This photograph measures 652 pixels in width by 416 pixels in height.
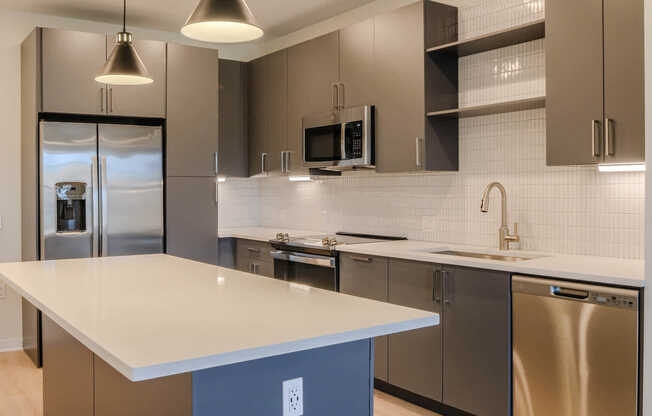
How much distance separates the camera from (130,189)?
469 centimetres

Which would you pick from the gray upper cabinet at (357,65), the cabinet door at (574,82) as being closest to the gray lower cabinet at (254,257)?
the gray upper cabinet at (357,65)

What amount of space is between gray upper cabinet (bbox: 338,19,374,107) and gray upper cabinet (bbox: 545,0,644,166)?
1.34m

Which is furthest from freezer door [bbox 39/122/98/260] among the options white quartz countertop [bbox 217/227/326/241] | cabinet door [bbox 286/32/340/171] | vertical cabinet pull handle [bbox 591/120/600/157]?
vertical cabinet pull handle [bbox 591/120/600/157]

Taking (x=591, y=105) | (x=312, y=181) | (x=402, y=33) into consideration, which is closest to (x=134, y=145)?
(x=312, y=181)

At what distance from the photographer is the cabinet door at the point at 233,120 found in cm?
532

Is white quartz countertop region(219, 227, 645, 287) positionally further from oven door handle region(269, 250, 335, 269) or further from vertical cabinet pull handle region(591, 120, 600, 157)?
vertical cabinet pull handle region(591, 120, 600, 157)

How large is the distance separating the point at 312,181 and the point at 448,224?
1.59 metres

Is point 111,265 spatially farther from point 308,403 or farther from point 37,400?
point 308,403

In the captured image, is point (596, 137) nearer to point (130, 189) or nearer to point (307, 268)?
point (307, 268)

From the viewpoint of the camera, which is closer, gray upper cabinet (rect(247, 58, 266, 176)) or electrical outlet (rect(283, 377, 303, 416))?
electrical outlet (rect(283, 377, 303, 416))

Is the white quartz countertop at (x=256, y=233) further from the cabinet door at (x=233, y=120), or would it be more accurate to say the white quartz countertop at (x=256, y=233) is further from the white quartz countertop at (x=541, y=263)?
the white quartz countertop at (x=541, y=263)

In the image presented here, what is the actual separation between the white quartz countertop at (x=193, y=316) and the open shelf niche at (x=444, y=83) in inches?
66.0

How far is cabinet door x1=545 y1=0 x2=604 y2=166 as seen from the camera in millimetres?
2830

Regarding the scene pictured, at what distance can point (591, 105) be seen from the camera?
2.85m
